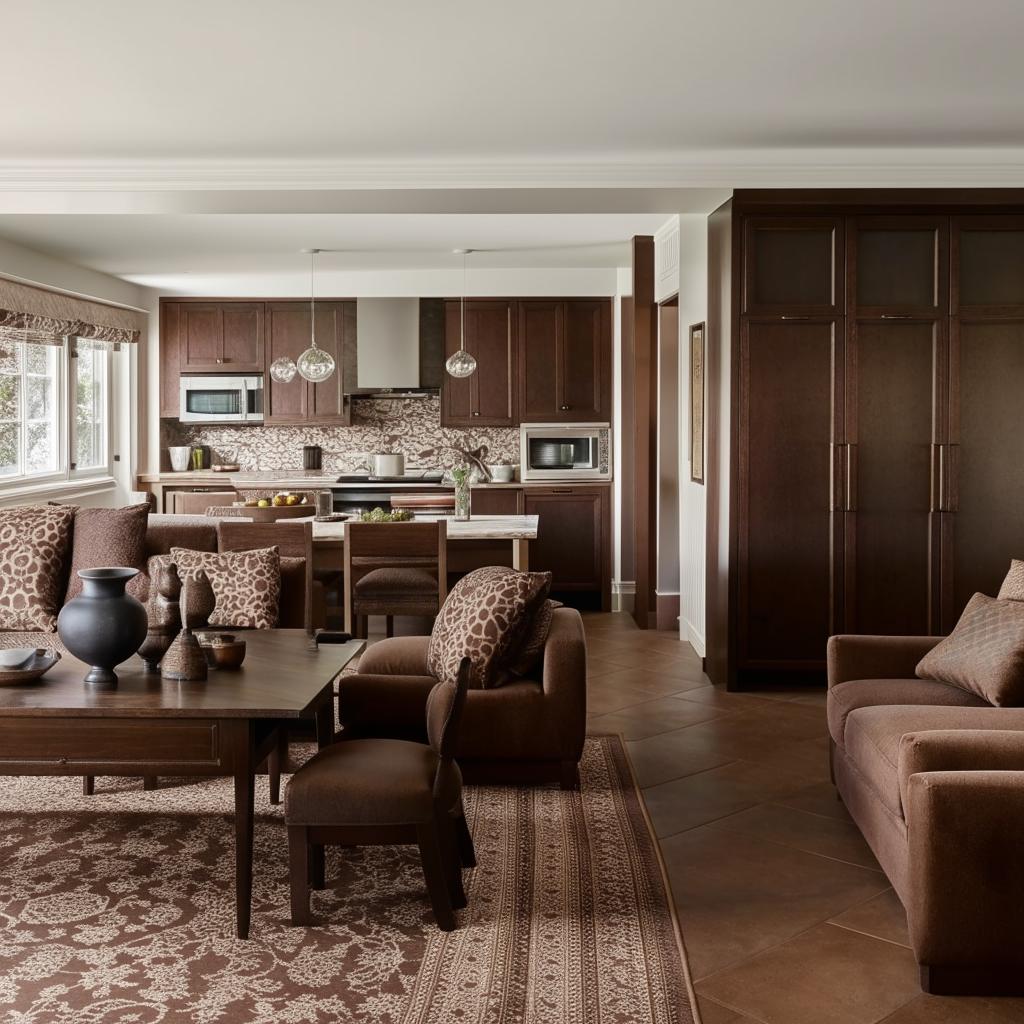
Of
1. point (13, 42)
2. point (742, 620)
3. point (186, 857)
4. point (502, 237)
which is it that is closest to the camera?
point (186, 857)

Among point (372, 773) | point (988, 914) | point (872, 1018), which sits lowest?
point (872, 1018)

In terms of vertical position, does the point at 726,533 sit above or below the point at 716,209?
below

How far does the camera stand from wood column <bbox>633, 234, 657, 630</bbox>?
7.04 meters

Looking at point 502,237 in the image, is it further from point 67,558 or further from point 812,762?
point 812,762

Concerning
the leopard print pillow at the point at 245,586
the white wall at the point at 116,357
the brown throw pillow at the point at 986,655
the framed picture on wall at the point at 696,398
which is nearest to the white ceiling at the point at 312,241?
the white wall at the point at 116,357

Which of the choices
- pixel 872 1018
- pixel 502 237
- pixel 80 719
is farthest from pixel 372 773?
pixel 502 237

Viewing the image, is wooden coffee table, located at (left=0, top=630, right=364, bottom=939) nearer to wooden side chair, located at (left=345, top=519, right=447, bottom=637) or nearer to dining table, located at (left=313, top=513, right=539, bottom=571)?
wooden side chair, located at (left=345, top=519, right=447, bottom=637)

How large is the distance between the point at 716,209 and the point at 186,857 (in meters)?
4.12

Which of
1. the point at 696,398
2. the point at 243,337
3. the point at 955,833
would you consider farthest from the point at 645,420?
the point at 955,833

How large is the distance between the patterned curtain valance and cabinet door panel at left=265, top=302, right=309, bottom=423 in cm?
107

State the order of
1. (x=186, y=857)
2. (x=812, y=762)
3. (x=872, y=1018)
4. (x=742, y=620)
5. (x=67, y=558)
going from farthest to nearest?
(x=742, y=620) → (x=67, y=558) → (x=812, y=762) → (x=186, y=857) → (x=872, y=1018)

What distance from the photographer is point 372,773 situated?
2840mm

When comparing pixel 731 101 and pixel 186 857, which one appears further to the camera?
pixel 731 101

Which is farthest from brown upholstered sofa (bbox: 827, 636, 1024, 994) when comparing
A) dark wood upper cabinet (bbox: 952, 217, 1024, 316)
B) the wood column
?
the wood column
